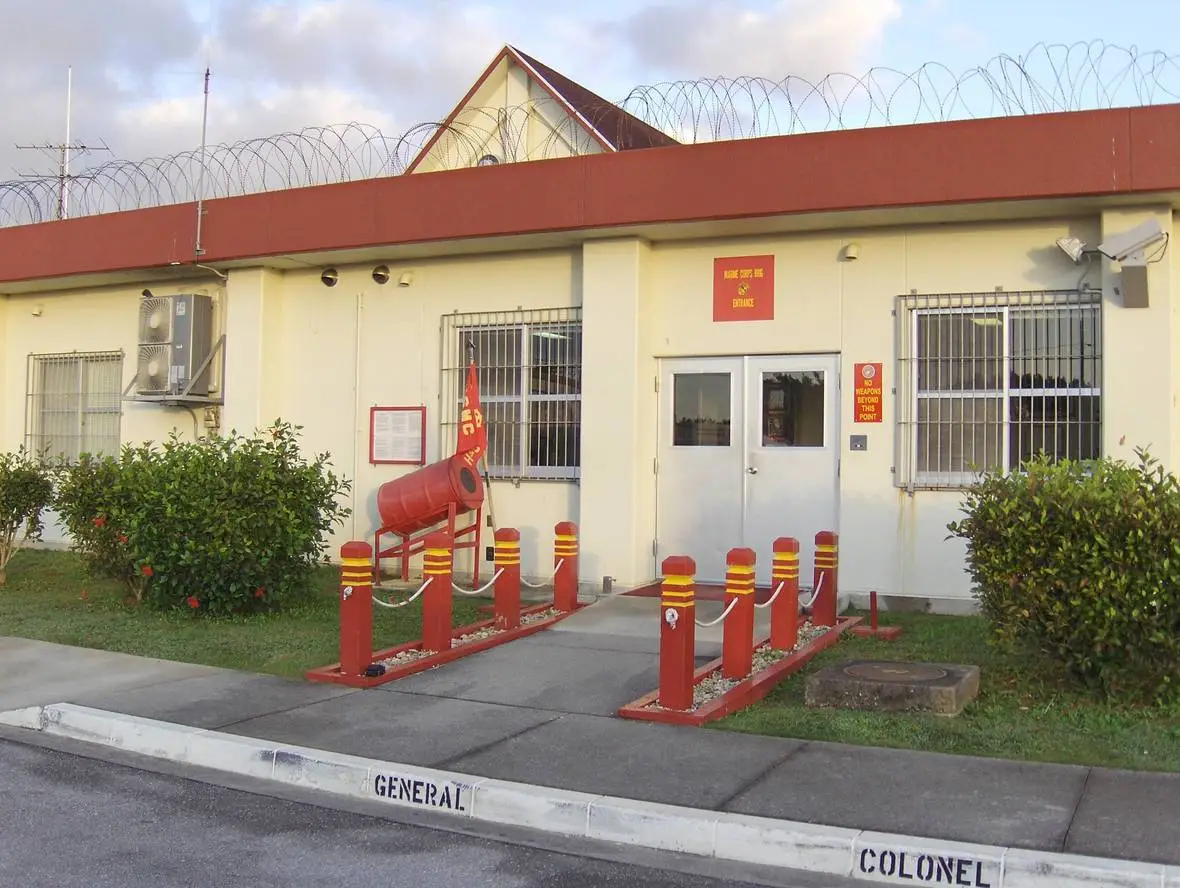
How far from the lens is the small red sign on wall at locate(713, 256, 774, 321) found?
464 inches

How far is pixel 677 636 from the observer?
7285mm

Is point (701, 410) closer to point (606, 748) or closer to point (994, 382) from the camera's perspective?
point (994, 382)

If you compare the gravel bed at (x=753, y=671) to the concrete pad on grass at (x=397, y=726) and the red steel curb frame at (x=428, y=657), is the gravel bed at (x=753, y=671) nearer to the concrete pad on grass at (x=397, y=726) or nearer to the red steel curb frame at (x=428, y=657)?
the concrete pad on grass at (x=397, y=726)

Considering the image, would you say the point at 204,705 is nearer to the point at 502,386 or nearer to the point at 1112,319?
the point at 502,386

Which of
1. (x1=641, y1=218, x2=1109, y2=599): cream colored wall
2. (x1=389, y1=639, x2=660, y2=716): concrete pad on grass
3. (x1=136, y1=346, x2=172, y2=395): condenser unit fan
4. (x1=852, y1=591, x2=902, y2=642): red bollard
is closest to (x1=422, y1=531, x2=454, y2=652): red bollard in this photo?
(x1=389, y1=639, x2=660, y2=716): concrete pad on grass

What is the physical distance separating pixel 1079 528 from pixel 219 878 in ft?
17.2

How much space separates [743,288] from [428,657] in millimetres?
5192

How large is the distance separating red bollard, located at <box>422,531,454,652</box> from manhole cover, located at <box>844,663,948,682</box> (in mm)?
3222

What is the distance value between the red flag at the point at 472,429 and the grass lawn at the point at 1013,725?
521cm

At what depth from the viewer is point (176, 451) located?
36.7ft

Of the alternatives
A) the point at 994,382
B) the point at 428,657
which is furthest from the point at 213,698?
the point at 994,382

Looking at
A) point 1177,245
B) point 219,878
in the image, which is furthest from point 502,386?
point 219,878

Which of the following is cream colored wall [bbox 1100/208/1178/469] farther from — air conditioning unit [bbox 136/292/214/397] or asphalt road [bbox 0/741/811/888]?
air conditioning unit [bbox 136/292/214/397]

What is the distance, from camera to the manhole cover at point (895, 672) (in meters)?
7.41
